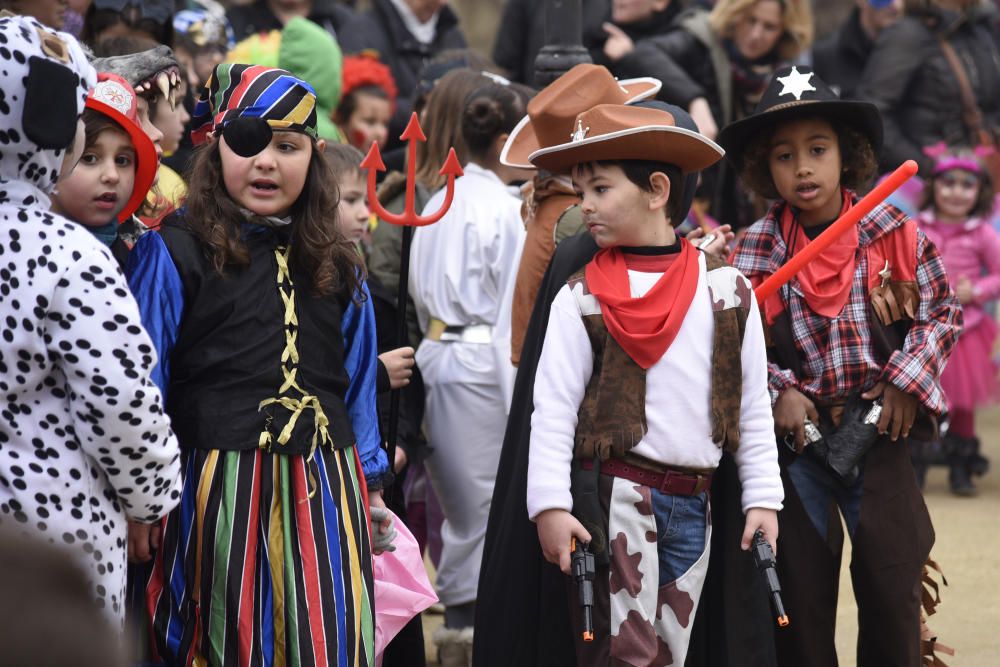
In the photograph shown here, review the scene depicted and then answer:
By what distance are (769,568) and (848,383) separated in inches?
32.6

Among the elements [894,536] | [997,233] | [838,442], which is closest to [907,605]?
[894,536]

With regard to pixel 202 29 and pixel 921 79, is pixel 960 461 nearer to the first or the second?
pixel 921 79

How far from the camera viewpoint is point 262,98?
3.51 metres

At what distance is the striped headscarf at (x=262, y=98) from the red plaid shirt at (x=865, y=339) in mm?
1514

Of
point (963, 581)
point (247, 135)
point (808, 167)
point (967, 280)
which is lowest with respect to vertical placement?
point (963, 581)

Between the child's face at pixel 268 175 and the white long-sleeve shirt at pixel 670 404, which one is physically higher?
the child's face at pixel 268 175

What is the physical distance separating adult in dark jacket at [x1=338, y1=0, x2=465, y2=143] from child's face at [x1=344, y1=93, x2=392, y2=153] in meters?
1.38

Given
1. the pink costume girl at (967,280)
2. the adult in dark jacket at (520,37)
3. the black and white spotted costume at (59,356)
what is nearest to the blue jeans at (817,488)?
the black and white spotted costume at (59,356)

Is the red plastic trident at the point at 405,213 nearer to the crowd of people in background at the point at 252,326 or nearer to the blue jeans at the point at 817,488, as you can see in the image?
the crowd of people in background at the point at 252,326

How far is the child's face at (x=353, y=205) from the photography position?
483cm

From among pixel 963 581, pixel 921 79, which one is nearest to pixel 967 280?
pixel 921 79

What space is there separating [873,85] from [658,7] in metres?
1.59

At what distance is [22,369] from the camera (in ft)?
9.32

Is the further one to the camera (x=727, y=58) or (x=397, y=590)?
(x=727, y=58)
